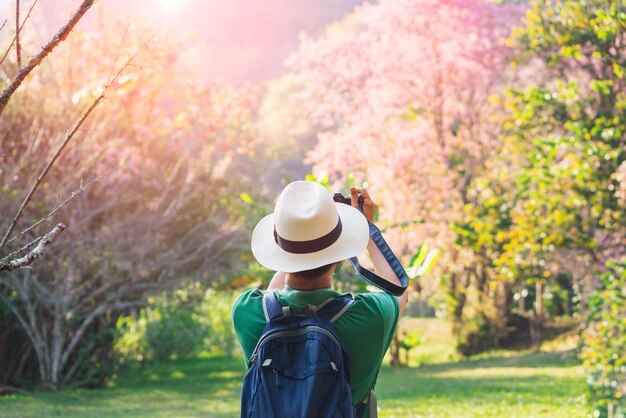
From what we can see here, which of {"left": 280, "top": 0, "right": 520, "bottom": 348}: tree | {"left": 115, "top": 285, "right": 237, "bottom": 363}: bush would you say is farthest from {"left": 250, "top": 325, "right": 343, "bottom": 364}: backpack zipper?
{"left": 280, "top": 0, "right": 520, "bottom": 348}: tree

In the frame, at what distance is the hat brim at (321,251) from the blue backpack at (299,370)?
0.47ft

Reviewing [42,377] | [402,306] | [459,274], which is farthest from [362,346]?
[459,274]

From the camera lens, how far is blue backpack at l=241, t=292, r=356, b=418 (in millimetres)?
2309

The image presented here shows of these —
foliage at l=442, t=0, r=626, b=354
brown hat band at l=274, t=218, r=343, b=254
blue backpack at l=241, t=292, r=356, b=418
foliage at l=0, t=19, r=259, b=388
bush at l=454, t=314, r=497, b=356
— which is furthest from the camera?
bush at l=454, t=314, r=497, b=356

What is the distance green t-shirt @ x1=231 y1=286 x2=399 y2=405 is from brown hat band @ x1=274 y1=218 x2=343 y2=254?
12 cm

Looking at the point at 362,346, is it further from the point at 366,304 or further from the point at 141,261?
the point at 141,261

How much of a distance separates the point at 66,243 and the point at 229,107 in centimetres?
438

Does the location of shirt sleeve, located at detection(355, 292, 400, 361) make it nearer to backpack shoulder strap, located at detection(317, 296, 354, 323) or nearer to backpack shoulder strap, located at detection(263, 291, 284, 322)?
backpack shoulder strap, located at detection(317, 296, 354, 323)

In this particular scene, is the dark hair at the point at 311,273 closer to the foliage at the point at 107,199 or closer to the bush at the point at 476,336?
the foliage at the point at 107,199

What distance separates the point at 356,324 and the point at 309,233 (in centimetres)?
31

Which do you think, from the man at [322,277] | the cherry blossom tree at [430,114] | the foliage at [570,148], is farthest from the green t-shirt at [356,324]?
the cherry blossom tree at [430,114]

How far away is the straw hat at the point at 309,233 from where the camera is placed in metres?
2.52

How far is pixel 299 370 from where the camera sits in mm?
2346

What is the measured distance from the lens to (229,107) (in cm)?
1512
